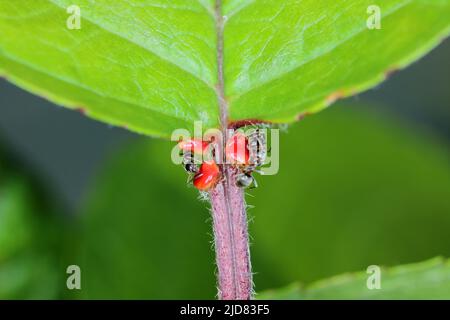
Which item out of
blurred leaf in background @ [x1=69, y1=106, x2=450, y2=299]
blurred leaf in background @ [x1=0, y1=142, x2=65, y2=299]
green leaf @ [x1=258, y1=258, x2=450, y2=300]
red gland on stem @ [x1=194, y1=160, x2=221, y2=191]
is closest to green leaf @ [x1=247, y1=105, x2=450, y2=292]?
blurred leaf in background @ [x1=69, y1=106, x2=450, y2=299]

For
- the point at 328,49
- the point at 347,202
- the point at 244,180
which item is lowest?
the point at 244,180

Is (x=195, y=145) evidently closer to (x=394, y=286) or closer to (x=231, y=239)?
(x=231, y=239)

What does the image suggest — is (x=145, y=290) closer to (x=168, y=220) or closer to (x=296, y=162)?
(x=168, y=220)

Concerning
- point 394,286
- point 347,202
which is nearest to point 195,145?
point 394,286

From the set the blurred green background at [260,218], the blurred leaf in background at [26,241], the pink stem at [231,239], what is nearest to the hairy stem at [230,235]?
the pink stem at [231,239]

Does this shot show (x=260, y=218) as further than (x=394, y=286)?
Yes

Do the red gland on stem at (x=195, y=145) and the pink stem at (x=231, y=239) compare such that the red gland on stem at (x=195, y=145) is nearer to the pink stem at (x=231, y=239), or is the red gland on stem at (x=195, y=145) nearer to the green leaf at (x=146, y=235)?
the pink stem at (x=231, y=239)
